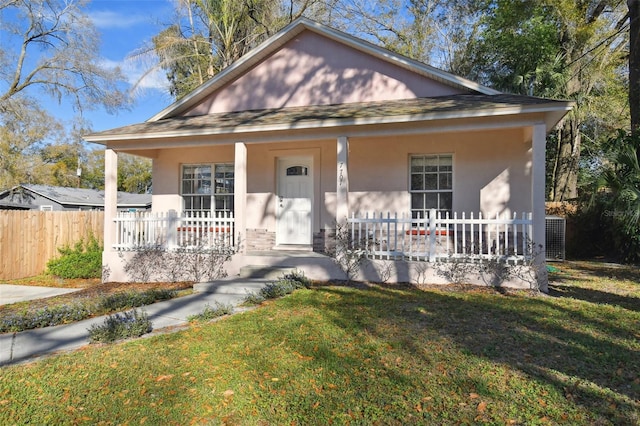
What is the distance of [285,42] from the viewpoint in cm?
1038

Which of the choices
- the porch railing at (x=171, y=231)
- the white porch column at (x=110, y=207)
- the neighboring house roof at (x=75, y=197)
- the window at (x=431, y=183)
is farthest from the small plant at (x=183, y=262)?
the neighboring house roof at (x=75, y=197)

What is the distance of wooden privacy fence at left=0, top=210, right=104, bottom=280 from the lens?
443 inches

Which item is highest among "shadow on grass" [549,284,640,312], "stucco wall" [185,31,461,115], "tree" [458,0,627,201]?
"tree" [458,0,627,201]

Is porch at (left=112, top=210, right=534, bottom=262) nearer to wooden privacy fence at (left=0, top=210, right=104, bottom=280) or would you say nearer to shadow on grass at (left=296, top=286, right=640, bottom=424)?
shadow on grass at (left=296, top=286, right=640, bottom=424)

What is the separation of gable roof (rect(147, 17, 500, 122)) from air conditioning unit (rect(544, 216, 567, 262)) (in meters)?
6.11

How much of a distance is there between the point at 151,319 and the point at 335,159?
579cm

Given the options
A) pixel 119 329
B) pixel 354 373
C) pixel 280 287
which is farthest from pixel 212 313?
pixel 354 373

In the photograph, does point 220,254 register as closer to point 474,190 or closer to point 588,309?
point 474,190

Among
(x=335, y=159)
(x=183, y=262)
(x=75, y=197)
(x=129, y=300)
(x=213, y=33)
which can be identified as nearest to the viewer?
(x=129, y=300)

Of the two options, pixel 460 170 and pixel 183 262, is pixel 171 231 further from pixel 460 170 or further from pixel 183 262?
pixel 460 170

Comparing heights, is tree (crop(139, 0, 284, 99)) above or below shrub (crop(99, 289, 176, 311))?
above

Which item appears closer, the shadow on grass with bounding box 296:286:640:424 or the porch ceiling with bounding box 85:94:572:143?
the shadow on grass with bounding box 296:286:640:424

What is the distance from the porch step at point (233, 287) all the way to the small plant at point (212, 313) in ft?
3.34

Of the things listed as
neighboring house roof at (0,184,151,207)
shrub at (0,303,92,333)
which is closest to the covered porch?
shrub at (0,303,92,333)
